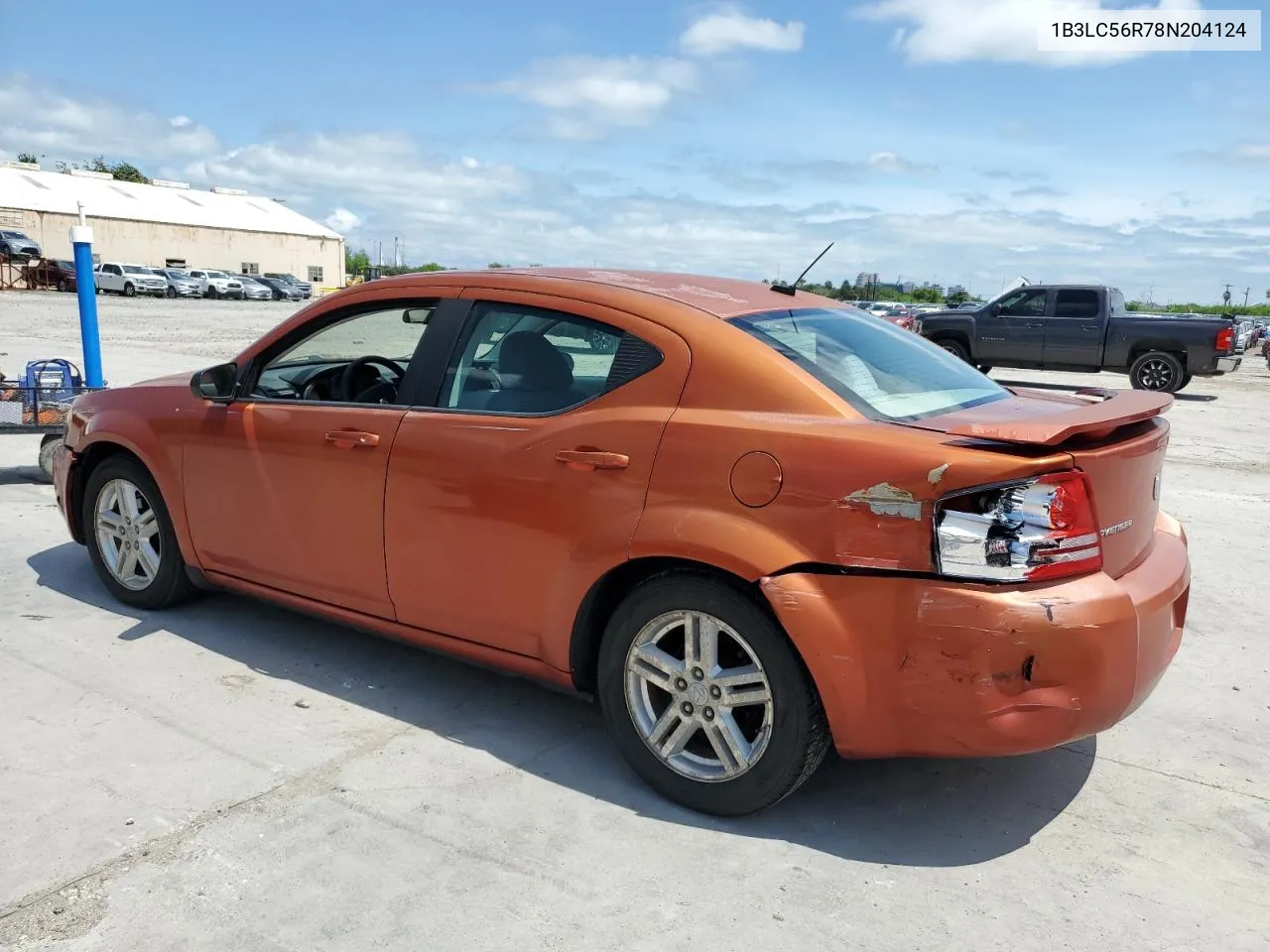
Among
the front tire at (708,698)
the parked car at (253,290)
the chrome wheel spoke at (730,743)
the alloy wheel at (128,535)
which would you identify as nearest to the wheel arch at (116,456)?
the alloy wheel at (128,535)

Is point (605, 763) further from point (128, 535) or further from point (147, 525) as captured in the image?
point (128, 535)

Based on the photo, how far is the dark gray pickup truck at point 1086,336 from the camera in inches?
682

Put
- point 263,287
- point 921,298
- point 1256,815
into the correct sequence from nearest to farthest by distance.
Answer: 1. point 1256,815
2. point 263,287
3. point 921,298

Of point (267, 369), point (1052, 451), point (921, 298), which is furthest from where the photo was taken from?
Answer: point (921, 298)

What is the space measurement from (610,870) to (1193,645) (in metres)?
3.29

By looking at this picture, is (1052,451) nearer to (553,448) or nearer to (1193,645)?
(553,448)

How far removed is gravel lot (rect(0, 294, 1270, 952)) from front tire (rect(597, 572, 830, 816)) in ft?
0.50

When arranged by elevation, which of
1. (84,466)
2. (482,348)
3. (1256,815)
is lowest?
(1256,815)

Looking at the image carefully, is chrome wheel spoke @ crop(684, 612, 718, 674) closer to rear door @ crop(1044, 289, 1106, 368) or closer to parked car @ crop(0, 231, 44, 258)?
rear door @ crop(1044, 289, 1106, 368)

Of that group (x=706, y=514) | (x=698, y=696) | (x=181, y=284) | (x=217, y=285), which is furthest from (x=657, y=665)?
(x=217, y=285)

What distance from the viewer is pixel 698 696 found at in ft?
10.2

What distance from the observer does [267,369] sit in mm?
4367

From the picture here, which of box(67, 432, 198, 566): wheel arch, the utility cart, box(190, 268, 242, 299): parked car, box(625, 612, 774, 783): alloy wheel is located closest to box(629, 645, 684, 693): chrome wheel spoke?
box(625, 612, 774, 783): alloy wheel

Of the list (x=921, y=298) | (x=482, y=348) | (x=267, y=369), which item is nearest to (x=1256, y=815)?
(x=482, y=348)
